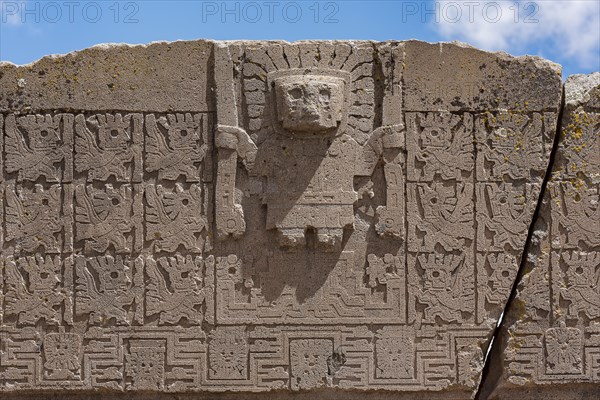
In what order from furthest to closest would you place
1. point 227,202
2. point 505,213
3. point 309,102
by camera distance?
point 505,213
point 227,202
point 309,102

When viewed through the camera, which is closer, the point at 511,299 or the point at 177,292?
the point at 177,292

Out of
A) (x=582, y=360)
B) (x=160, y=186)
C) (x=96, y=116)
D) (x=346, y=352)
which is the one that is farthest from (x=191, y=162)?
(x=582, y=360)

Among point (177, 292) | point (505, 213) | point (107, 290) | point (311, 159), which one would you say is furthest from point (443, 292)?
point (107, 290)

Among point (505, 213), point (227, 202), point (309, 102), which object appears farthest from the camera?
point (505, 213)

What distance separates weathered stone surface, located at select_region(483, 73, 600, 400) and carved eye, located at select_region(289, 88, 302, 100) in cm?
171

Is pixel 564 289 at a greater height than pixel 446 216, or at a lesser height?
lesser

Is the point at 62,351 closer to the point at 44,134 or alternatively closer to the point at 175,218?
the point at 175,218

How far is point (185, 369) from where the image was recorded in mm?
→ 6316

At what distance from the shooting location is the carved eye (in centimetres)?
620

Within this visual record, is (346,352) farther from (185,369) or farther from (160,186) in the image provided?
(160,186)

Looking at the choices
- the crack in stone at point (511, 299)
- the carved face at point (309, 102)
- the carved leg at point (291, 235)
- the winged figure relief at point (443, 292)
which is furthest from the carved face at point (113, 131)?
the crack in stone at point (511, 299)

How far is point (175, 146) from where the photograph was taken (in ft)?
Result: 20.9

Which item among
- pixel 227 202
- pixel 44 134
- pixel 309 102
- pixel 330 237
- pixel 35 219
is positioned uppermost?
pixel 309 102

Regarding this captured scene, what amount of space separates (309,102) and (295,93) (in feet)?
0.36
